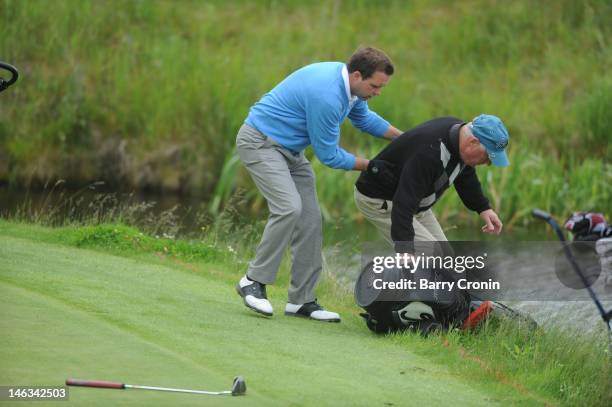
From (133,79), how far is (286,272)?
36.0ft

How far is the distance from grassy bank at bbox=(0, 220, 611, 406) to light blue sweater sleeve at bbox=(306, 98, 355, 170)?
1.23 meters

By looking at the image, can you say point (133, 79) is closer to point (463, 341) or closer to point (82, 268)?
point (82, 268)

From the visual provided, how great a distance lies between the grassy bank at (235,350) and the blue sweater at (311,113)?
128 cm

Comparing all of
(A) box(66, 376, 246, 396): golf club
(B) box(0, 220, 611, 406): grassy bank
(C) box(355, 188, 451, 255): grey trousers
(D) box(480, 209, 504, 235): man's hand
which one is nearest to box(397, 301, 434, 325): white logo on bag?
(B) box(0, 220, 611, 406): grassy bank

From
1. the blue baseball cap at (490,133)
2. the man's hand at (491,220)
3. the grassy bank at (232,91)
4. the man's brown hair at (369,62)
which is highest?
the man's brown hair at (369,62)

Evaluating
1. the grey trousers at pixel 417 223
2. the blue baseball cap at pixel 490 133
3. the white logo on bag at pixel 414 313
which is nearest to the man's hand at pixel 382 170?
the grey trousers at pixel 417 223

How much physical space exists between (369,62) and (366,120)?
911 mm

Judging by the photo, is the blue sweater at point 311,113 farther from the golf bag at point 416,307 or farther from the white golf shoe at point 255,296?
the white golf shoe at point 255,296

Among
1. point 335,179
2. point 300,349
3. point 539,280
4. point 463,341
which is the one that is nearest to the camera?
point 300,349

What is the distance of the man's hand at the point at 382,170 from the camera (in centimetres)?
855

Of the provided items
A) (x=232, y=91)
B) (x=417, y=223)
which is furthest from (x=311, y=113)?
(x=232, y=91)

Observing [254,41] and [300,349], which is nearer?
[300,349]

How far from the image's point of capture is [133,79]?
71.8 ft

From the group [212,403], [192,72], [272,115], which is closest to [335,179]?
[192,72]
